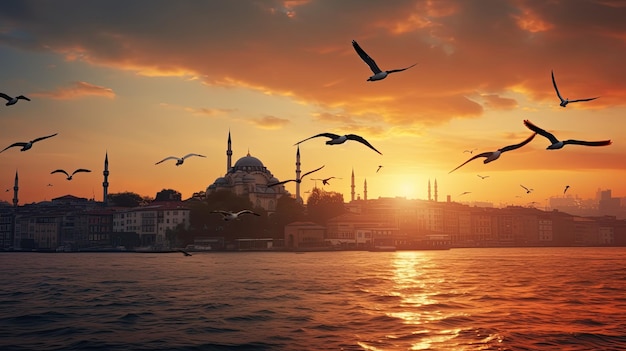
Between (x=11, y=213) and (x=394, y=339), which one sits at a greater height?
(x=11, y=213)

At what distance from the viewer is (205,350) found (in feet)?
53.0

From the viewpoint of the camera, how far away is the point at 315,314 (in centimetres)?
2230

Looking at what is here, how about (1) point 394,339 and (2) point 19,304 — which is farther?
(2) point 19,304

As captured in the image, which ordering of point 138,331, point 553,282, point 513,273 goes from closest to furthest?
point 138,331 < point 553,282 < point 513,273

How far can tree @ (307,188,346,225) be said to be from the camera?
102 metres

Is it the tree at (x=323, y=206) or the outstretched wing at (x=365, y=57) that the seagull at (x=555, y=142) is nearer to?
the outstretched wing at (x=365, y=57)

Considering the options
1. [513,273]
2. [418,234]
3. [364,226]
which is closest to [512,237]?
[418,234]

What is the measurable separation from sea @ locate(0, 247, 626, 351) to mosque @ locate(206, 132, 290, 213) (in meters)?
74.7

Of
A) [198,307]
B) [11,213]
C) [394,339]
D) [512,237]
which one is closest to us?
[394,339]

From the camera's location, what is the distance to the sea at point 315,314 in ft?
56.0

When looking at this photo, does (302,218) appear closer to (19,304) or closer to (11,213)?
(11,213)

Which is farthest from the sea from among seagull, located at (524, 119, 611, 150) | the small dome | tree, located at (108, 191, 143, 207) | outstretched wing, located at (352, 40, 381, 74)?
tree, located at (108, 191, 143, 207)

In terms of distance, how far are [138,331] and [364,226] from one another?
3197 inches

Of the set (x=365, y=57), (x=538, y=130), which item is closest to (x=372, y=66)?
(x=365, y=57)
